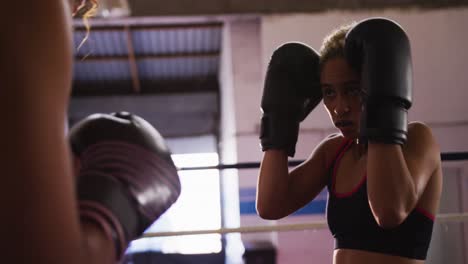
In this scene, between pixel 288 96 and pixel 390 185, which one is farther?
pixel 288 96

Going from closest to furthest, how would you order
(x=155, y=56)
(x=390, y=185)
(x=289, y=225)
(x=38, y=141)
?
(x=38, y=141), (x=390, y=185), (x=289, y=225), (x=155, y=56)

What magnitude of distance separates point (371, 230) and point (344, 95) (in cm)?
27

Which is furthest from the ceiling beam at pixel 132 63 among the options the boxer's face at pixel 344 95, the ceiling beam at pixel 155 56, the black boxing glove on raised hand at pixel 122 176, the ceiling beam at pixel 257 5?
the black boxing glove on raised hand at pixel 122 176

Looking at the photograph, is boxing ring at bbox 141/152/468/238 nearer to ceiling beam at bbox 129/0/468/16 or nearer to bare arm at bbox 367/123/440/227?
bare arm at bbox 367/123/440/227

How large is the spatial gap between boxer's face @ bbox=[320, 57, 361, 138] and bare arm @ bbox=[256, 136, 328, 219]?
16 centimetres

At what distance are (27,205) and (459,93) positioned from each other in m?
4.89

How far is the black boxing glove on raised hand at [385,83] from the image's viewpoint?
102 cm

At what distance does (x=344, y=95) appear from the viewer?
1.21 m

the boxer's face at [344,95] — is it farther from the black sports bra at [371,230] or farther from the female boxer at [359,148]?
the black sports bra at [371,230]

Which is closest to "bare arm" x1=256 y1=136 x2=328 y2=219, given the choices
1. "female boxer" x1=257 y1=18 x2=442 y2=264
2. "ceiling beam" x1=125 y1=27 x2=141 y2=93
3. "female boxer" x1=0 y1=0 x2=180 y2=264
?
"female boxer" x1=257 y1=18 x2=442 y2=264

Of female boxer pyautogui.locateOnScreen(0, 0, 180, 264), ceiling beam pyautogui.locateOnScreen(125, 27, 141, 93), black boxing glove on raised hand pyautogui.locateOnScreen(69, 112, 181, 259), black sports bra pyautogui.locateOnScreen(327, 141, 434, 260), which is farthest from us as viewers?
ceiling beam pyautogui.locateOnScreen(125, 27, 141, 93)

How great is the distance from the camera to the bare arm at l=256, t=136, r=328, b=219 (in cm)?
131

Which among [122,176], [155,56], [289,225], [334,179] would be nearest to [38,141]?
[122,176]

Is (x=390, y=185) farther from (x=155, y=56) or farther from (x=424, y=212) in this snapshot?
(x=155, y=56)
